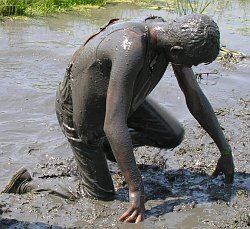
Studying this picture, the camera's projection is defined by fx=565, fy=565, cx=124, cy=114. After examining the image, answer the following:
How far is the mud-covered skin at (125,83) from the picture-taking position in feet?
11.3

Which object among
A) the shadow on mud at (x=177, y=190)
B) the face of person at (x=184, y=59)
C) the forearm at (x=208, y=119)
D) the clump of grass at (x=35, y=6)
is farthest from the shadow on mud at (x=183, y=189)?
the clump of grass at (x=35, y=6)

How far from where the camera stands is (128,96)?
3.45m

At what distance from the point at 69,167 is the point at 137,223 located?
1273 mm

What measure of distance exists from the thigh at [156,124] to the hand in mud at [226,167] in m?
0.38

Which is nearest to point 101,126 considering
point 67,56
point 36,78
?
point 36,78

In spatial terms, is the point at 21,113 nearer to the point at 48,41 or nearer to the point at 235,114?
the point at 235,114

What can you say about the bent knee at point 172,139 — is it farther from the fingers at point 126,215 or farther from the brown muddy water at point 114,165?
the fingers at point 126,215

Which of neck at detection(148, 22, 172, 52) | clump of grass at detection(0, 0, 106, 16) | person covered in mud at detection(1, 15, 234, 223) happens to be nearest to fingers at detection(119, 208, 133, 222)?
person covered in mud at detection(1, 15, 234, 223)

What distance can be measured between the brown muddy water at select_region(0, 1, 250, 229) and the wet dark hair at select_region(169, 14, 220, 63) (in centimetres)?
111

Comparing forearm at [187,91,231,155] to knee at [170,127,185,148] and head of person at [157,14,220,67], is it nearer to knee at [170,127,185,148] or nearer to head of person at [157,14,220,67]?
knee at [170,127,185,148]

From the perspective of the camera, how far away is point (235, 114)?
6027 millimetres

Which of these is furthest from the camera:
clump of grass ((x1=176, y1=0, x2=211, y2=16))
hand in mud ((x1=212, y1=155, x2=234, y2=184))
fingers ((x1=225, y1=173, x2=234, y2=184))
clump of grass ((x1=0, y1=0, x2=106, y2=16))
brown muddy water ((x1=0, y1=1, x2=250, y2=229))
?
clump of grass ((x1=0, y1=0, x2=106, y2=16))

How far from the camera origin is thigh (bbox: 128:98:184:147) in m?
4.27

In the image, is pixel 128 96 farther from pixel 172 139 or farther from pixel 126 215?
pixel 172 139
